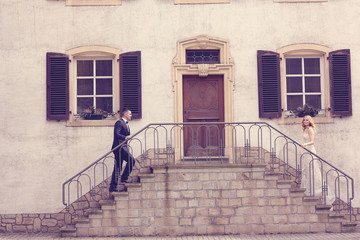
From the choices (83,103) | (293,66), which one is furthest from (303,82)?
(83,103)

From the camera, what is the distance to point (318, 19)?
13.1 metres

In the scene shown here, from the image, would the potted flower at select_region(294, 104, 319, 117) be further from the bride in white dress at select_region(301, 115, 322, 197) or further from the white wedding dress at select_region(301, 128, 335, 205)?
the white wedding dress at select_region(301, 128, 335, 205)

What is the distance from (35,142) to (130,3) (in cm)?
384

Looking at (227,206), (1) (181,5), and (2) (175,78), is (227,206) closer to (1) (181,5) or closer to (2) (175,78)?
(2) (175,78)

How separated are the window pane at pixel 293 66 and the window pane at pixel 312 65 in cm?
16

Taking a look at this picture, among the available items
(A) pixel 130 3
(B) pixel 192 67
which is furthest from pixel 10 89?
(B) pixel 192 67

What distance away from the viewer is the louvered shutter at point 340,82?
42.1ft

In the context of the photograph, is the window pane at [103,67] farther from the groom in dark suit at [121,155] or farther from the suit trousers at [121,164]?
the suit trousers at [121,164]

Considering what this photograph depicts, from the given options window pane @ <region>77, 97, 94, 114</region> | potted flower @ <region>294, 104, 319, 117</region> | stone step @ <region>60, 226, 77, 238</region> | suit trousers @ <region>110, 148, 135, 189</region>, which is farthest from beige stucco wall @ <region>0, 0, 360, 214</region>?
stone step @ <region>60, 226, 77, 238</region>

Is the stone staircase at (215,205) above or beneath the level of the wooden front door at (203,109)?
beneath

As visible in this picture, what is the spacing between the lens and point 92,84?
13.2m

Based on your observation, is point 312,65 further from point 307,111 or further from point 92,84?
point 92,84

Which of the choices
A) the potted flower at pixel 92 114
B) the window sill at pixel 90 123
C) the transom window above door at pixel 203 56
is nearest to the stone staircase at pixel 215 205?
the window sill at pixel 90 123

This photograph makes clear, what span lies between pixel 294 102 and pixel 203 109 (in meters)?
2.14
